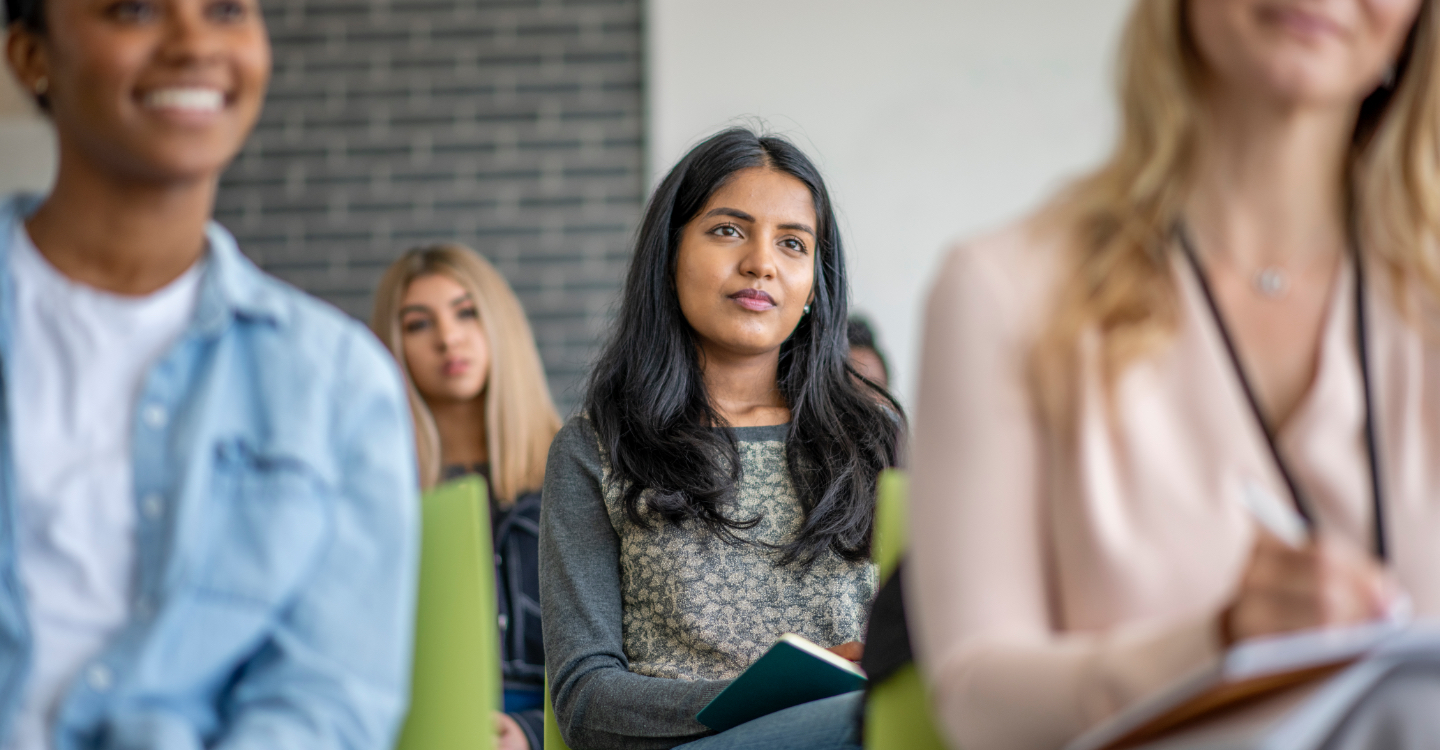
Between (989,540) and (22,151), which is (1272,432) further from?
(22,151)

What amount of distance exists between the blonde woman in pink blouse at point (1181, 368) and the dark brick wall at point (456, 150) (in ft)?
12.9

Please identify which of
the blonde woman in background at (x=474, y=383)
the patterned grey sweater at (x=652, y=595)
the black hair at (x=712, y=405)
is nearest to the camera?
the patterned grey sweater at (x=652, y=595)

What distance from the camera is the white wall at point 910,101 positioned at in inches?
189

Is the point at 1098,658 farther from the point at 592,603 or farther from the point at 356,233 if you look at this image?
the point at 356,233

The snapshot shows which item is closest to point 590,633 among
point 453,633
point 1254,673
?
point 453,633

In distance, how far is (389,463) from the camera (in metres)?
1.27

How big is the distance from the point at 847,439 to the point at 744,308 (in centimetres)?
30

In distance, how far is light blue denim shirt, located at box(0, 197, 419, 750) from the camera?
1.12 m

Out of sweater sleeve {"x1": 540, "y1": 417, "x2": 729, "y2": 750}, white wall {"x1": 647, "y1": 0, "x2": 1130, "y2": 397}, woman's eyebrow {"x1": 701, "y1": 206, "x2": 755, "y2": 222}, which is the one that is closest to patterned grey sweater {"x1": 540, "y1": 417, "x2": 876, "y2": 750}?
sweater sleeve {"x1": 540, "y1": 417, "x2": 729, "y2": 750}

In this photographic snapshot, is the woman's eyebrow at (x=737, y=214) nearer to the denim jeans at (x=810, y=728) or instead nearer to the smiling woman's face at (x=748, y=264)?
the smiling woman's face at (x=748, y=264)

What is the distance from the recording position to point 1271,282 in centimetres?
114

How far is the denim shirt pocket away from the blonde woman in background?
5.72ft

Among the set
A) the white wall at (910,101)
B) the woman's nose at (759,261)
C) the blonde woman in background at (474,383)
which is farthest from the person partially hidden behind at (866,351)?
the white wall at (910,101)

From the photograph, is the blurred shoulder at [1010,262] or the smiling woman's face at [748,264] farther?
the smiling woman's face at [748,264]
